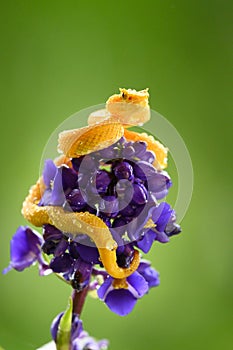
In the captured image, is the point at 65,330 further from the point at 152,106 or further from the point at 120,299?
A: the point at 152,106

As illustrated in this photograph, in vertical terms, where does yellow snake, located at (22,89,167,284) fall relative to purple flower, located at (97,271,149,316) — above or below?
above

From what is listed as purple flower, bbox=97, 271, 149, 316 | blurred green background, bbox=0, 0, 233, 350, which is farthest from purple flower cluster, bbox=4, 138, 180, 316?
blurred green background, bbox=0, 0, 233, 350

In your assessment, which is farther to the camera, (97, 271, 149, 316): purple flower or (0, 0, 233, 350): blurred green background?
(0, 0, 233, 350): blurred green background

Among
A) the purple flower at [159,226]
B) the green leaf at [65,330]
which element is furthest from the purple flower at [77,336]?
the purple flower at [159,226]

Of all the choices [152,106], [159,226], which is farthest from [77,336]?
Answer: [152,106]

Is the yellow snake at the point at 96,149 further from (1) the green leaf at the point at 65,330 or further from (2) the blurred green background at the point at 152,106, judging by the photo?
(2) the blurred green background at the point at 152,106

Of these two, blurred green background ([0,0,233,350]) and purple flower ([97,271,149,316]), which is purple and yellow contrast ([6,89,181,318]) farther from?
blurred green background ([0,0,233,350])

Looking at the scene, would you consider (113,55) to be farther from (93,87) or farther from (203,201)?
(203,201)
